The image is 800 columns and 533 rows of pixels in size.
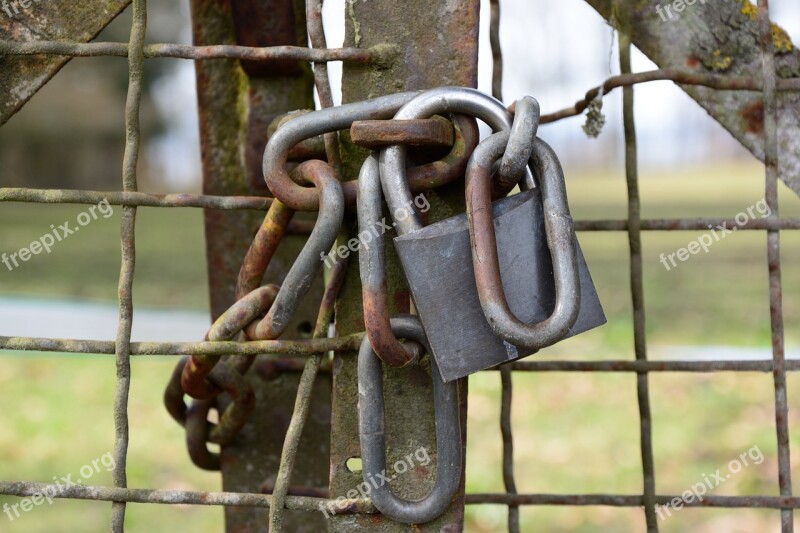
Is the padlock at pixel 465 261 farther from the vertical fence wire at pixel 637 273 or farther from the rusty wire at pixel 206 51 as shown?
the vertical fence wire at pixel 637 273

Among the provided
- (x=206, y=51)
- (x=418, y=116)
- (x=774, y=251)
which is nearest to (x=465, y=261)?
(x=418, y=116)

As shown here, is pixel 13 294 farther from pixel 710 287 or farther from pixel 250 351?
pixel 250 351

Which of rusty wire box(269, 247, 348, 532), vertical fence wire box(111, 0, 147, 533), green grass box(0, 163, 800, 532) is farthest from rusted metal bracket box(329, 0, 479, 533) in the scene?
green grass box(0, 163, 800, 532)

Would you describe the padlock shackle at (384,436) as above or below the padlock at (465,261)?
below

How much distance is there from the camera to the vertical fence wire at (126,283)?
0.88m

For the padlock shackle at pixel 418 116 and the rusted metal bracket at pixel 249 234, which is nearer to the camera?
the padlock shackle at pixel 418 116

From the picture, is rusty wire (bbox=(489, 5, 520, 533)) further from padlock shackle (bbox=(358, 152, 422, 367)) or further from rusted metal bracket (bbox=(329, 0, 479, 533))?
padlock shackle (bbox=(358, 152, 422, 367))

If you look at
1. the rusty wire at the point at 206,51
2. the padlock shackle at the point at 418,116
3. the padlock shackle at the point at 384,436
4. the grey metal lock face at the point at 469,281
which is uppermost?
the rusty wire at the point at 206,51

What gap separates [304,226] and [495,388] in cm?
316

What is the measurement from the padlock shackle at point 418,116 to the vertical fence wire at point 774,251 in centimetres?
41

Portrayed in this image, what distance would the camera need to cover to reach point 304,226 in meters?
1.22

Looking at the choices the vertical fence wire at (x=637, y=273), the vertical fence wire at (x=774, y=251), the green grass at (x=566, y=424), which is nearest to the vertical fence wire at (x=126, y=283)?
the vertical fence wire at (x=637, y=273)

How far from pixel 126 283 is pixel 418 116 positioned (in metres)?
0.36

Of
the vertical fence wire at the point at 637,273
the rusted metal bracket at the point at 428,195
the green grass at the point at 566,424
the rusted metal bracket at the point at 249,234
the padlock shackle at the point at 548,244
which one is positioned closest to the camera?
the padlock shackle at the point at 548,244
